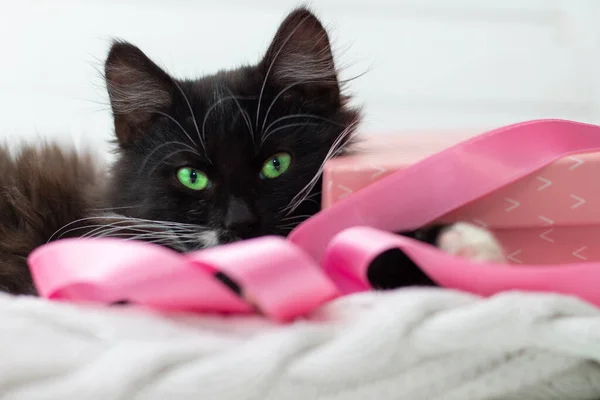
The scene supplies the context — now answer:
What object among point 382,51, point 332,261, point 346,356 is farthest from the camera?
point 382,51

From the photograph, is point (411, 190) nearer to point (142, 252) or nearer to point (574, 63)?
point (142, 252)

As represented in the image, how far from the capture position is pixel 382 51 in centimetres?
164

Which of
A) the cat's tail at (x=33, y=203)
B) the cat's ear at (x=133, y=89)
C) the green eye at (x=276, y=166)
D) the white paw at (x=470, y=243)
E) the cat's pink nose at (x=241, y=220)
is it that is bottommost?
the cat's tail at (x=33, y=203)

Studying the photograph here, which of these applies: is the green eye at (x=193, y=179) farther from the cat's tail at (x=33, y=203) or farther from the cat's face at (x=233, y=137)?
the cat's tail at (x=33, y=203)

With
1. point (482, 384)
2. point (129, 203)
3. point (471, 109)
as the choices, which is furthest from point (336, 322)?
point (471, 109)

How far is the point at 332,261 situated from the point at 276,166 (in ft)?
0.94

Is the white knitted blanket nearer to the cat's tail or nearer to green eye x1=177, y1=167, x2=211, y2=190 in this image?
green eye x1=177, y1=167, x2=211, y2=190

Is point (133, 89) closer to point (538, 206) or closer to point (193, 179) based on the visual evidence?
point (193, 179)

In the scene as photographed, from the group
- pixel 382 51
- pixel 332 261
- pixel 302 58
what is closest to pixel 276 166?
pixel 302 58

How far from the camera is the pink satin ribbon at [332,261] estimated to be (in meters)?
0.51

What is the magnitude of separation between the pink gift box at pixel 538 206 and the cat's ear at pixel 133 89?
13.5 inches

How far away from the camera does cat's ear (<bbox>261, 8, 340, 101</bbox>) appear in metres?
0.91

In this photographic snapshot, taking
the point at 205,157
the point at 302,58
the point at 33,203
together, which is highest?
the point at 302,58

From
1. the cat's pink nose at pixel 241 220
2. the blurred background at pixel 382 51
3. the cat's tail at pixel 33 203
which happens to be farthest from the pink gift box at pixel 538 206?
the blurred background at pixel 382 51
